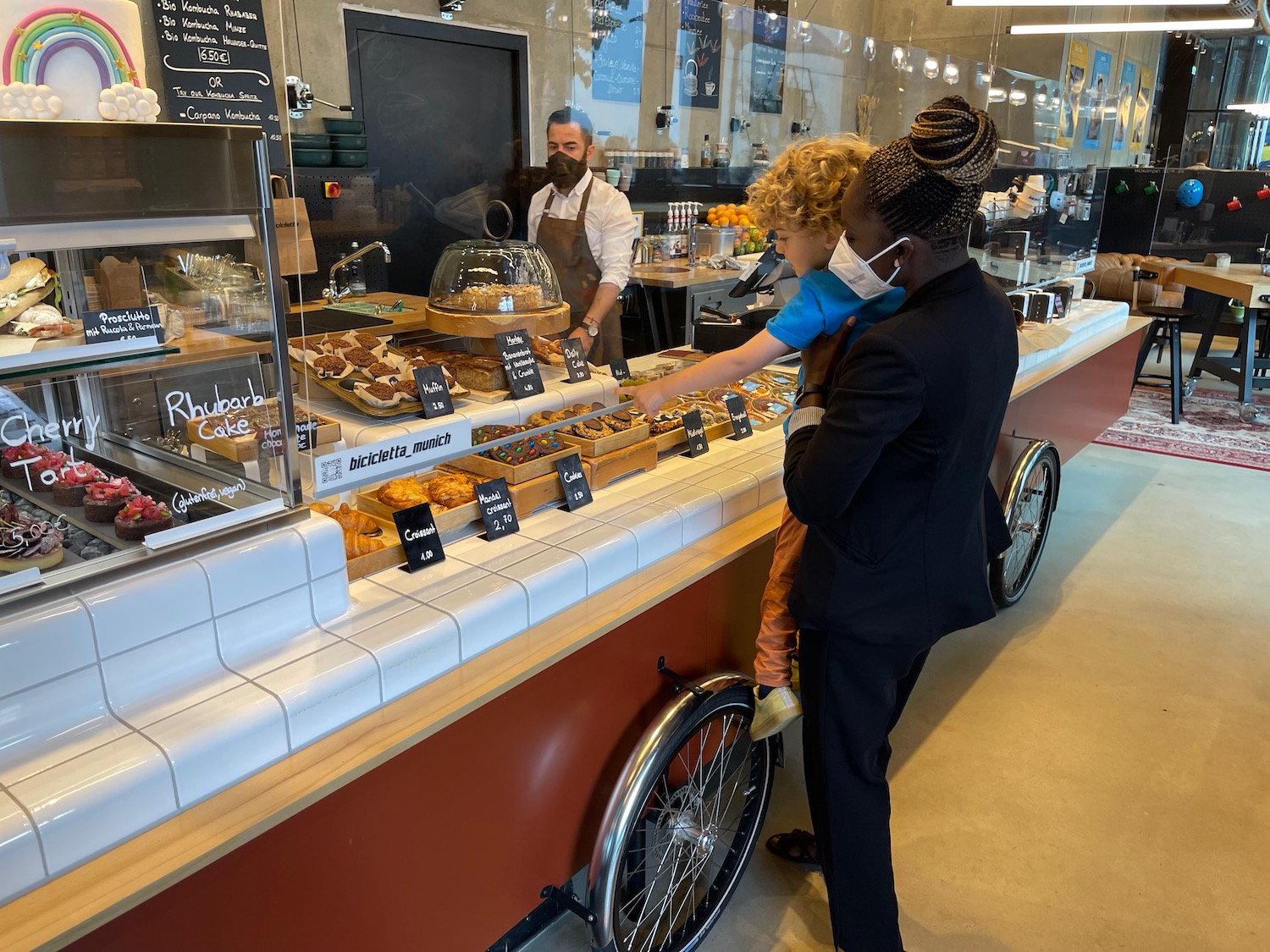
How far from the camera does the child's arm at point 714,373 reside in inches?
79.2

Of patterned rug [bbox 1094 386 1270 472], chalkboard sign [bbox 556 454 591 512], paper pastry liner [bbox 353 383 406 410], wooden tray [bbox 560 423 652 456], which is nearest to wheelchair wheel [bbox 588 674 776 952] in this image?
chalkboard sign [bbox 556 454 591 512]

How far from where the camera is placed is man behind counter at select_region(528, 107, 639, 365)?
2340 mm

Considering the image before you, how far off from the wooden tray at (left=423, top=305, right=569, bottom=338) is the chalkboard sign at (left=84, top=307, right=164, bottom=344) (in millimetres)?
800

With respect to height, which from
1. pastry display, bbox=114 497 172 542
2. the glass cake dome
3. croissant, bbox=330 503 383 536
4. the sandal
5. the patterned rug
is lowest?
the sandal

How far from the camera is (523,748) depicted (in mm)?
1652

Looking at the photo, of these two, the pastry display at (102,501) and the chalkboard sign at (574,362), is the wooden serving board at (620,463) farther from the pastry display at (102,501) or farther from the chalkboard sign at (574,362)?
the pastry display at (102,501)

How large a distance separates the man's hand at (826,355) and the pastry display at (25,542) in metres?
1.32

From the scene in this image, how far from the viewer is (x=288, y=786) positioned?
127cm

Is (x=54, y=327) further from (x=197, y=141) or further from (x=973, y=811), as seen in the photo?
(x=973, y=811)

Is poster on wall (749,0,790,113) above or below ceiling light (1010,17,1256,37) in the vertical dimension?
below

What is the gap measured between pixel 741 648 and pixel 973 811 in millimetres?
924

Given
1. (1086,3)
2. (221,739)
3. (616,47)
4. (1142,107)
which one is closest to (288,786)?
(221,739)

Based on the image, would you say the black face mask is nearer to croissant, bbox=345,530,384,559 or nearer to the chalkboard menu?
the chalkboard menu

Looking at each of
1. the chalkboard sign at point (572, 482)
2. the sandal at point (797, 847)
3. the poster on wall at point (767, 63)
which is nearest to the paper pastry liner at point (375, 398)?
the chalkboard sign at point (572, 482)
